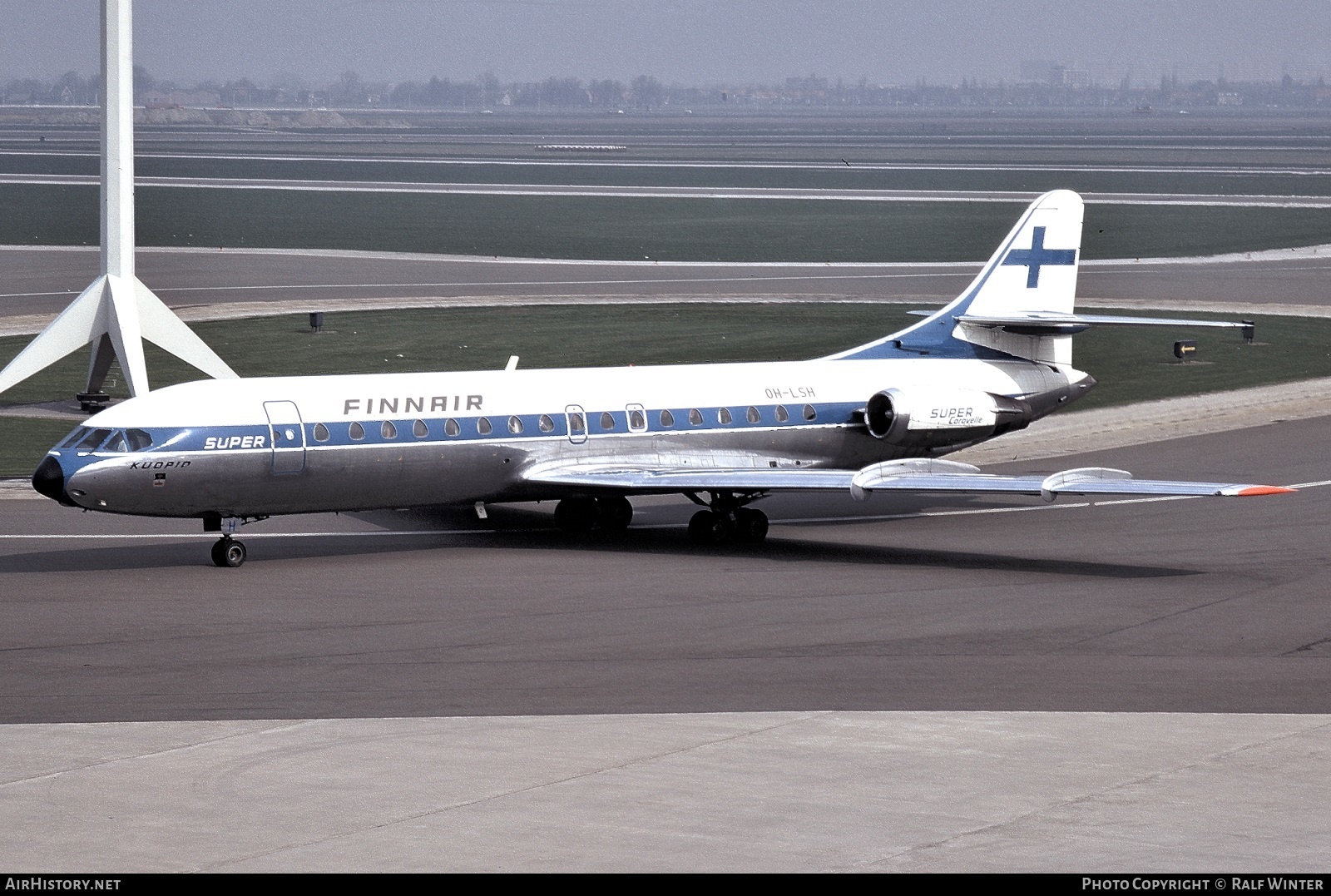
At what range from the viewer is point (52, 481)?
89.1ft

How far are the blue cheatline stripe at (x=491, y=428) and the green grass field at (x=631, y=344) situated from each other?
15.7 metres

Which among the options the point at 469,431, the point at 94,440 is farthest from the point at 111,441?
the point at 469,431

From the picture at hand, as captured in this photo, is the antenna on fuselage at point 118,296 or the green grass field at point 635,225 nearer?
the antenna on fuselage at point 118,296

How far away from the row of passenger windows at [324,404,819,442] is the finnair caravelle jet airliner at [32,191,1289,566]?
28mm

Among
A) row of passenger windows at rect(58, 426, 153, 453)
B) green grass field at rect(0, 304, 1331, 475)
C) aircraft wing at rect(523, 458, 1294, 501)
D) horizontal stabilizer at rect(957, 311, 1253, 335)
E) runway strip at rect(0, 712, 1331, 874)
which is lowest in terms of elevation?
runway strip at rect(0, 712, 1331, 874)

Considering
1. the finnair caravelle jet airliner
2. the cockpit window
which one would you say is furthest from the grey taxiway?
the cockpit window

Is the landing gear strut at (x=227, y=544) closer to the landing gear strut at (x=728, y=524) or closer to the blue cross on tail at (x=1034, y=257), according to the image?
the landing gear strut at (x=728, y=524)

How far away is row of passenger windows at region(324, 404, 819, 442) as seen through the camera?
29.0 metres

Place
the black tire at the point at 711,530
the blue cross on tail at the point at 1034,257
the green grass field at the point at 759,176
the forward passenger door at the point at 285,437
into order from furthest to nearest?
the green grass field at the point at 759,176, the blue cross on tail at the point at 1034,257, the black tire at the point at 711,530, the forward passenger door at the point at 285,437

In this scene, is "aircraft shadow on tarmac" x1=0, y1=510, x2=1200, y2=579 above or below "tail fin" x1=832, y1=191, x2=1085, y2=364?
below

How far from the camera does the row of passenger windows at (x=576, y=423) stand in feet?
95.2

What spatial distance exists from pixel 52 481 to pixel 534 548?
760 cm

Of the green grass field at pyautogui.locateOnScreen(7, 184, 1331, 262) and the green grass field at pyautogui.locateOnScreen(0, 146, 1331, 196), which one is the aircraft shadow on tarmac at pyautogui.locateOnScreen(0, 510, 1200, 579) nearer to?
the green grass field at pyautogui.locateOnScreen(7, 184, 1331, 262)

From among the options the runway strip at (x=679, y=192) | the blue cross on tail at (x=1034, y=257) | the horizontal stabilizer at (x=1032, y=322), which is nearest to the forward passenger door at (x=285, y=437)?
the horizontal stabilizer at (x=1032, y=322)
